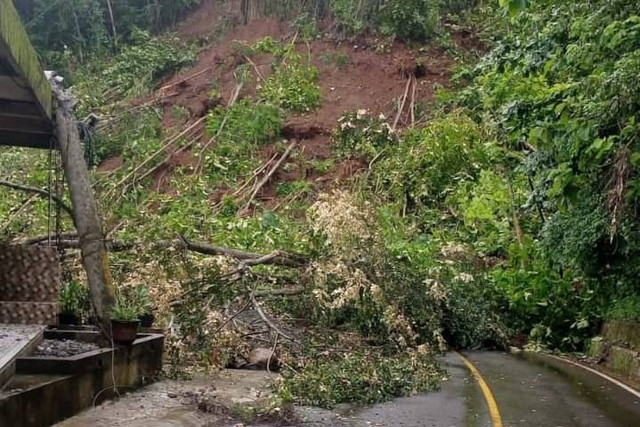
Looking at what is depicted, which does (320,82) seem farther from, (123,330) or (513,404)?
(123,330)

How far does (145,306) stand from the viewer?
36.7 feet

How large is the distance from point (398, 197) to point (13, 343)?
16959mm

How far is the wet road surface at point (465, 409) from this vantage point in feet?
29.5

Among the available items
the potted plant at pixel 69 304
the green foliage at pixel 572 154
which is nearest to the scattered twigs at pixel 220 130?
the green foliage at pixel 572 154

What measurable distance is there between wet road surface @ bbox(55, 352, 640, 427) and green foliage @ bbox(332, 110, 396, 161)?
50.2 feet

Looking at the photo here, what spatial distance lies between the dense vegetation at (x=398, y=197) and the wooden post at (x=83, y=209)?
212 centimetres

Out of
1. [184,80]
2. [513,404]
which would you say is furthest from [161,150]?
[513,404]

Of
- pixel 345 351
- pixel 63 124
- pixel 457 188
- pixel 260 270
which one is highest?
pixel 457 188

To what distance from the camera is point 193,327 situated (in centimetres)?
1214

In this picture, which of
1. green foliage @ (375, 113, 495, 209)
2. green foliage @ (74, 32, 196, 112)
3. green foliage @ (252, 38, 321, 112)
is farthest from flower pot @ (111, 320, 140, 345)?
green foliage @ (74, 32, 196, 112)

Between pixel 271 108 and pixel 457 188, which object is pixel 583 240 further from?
pixel 271 108

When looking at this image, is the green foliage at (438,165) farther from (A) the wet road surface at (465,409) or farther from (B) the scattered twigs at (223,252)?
(A) the wet road surface at (465,409)

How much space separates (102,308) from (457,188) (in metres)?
15.8

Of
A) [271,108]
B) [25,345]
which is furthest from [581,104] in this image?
[271,108]
